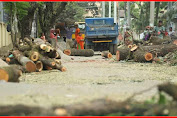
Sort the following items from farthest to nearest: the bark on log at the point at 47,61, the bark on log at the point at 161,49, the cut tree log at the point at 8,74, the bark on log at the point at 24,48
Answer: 1. the bark on log at the point at 161,49
2. the bark on log at the point at 24,48
3. the bark on log at the point at 47,61
4. the cut tree log at the point at 8,74

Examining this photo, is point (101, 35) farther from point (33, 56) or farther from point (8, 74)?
point (8, 74)

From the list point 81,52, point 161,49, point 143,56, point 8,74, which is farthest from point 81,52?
point 8,74

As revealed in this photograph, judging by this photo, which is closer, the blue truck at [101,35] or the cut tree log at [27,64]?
the cut tree log at [27,64]

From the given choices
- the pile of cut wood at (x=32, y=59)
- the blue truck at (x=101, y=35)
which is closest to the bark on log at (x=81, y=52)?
the blue truck at (x=101, y=35)

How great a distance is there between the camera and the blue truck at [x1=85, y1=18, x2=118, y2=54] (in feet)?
73.6

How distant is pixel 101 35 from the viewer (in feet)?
73.0

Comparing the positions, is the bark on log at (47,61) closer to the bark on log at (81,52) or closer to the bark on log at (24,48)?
the bark on log at (24,48)

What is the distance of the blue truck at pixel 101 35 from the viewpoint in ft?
73.6

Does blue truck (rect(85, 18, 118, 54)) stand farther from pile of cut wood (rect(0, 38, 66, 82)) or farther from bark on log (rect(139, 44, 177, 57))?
pile of cut wood (rect(0, 38, 66, 82))

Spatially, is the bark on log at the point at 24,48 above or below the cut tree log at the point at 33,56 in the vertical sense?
A: above

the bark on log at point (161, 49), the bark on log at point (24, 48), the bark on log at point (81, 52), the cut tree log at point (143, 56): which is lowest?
the bark on log at point (81, 52)

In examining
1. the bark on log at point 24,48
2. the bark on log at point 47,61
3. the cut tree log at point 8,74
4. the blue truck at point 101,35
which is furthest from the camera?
the blue truck at point 101,35

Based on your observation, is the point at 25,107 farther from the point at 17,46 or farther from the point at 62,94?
the point at 17,46

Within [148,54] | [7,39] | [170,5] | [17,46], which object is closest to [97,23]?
[7,39]
